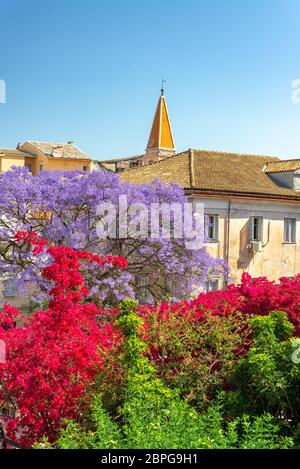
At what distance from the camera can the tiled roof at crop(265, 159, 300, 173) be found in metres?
35.8

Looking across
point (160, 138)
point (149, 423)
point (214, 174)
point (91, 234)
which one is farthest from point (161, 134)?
point (149, 423)

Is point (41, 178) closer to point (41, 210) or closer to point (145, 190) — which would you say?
point (41, 210)

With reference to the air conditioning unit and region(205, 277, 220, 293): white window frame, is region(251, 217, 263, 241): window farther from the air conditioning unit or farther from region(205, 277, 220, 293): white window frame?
region(205, 277, 220, 293): white window frame

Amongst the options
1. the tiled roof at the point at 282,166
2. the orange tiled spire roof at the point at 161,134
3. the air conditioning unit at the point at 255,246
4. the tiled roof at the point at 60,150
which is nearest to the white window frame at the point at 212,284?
the air conditioning unit at the point at 255,246

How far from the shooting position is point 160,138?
60688 mm

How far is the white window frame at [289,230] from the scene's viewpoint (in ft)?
115

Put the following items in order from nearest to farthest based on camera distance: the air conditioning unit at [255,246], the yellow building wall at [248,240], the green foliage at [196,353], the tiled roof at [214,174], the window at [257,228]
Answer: the green foliage at [196,353] → the yellow building wall at [248,240] → the tiled roof at [214,174] → the air conditioning unit at [255,246] → the window at [257,228]

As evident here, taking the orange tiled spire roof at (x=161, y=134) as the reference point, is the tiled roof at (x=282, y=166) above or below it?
below

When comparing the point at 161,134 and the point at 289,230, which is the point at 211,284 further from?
the point at 161,134

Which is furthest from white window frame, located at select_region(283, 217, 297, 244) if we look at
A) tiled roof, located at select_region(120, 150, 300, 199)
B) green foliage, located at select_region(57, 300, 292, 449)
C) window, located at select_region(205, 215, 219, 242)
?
green foliage, located at select_region(57, 300, 292, 449)

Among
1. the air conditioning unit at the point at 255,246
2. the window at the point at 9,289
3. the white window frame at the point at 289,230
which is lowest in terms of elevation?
the window at the point at 9,289

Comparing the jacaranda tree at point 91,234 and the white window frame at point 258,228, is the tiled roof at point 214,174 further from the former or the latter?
the jacaranda tree at point 91,234

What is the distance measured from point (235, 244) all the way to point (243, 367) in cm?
2144
